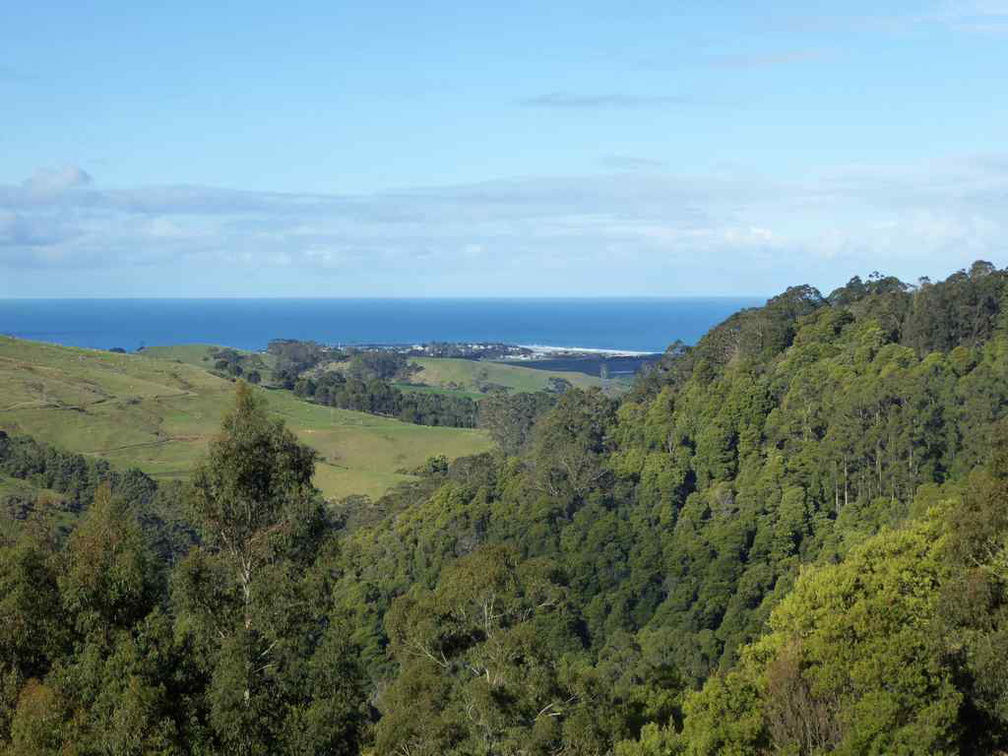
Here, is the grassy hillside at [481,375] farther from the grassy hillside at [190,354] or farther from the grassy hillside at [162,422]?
the grassy hillside at [162,422]

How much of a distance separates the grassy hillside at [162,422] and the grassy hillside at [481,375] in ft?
161

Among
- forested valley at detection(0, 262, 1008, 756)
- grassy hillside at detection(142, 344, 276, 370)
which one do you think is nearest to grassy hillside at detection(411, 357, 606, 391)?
grassy hillside at detection(142, 344, 276, 370)

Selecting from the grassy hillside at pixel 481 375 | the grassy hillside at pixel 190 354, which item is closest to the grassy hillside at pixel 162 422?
the grassy hillside at pixel 190 354

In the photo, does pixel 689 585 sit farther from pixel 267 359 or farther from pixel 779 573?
pixel 267 359

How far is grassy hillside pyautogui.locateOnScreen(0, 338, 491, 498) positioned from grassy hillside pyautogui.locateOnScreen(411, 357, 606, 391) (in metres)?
49.2

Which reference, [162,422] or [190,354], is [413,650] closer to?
[162,422]

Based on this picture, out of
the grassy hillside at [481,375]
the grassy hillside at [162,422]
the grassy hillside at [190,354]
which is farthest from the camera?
the grassy hillside at [481,375]

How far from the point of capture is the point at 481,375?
6732 inches

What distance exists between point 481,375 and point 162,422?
77156mm

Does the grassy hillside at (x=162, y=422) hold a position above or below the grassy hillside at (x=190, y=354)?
below

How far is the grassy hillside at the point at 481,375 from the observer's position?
545ft

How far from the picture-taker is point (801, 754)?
18.6 meters

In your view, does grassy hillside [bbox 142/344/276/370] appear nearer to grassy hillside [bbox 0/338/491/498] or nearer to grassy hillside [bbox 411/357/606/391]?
grassy hillside [bbox 411/357/606/391]

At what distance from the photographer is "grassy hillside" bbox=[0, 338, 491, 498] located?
8775cm
